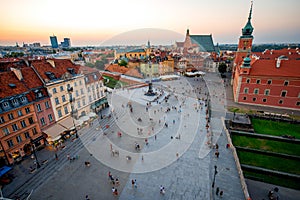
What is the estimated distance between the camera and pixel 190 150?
2312cm

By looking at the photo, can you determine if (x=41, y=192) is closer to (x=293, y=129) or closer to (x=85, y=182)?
(x=85, y=182)

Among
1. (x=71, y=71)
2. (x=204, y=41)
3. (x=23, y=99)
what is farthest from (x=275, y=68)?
(x=204, y=41)

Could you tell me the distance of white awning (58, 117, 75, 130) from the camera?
1053 inches

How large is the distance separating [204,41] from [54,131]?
4663 inches

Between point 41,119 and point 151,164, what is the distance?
58.8 feet

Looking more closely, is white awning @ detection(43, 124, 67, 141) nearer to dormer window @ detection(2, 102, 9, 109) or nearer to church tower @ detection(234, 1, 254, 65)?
dormer window @ detection(2, 102, 9, 109)

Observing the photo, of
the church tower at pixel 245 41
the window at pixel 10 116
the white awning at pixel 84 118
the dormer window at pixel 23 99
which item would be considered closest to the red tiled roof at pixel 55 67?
the dormer window at pixel 23 99

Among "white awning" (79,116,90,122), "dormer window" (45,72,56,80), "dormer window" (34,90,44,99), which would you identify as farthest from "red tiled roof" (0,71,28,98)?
"white awning" (79,116,90,122)

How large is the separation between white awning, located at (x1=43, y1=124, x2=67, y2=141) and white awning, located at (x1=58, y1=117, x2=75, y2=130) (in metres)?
0.71

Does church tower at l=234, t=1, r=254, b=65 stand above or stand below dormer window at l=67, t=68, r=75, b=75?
above

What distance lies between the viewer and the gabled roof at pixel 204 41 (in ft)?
368

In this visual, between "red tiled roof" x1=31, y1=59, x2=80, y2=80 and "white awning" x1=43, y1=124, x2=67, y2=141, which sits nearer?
"white awning" x1=43, y1=124, x2=67, y2=141

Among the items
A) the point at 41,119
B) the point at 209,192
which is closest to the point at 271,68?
the point at 209,192

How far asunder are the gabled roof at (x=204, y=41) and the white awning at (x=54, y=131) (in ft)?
347
